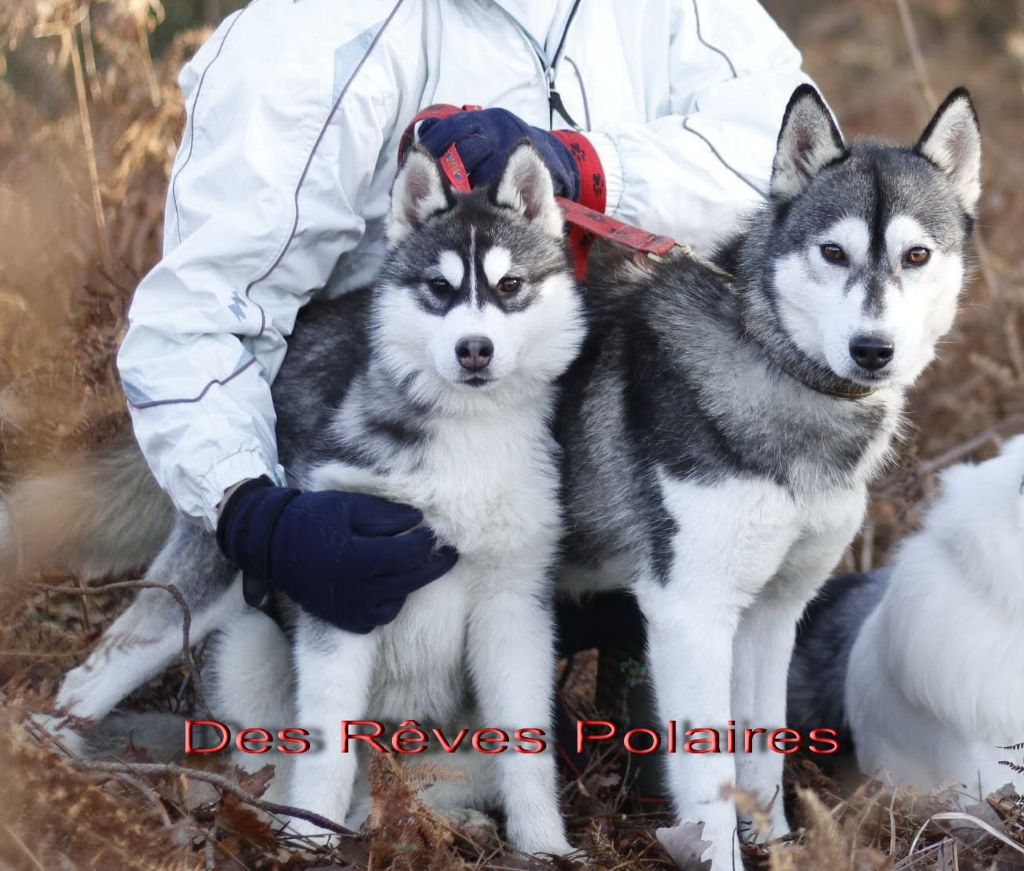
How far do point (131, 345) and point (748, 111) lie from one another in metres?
2.09

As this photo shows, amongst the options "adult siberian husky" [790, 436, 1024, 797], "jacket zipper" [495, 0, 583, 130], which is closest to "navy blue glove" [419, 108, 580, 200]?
"jacket zipper" [495, 0, 583, 130]

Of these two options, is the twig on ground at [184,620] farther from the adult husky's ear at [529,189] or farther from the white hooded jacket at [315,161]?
the adult husky's ear at [529,189]

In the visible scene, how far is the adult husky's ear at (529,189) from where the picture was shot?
315 cm

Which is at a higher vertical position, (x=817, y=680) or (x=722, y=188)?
(x=722, y=188)

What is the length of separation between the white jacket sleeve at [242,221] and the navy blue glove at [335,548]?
5.6 inches

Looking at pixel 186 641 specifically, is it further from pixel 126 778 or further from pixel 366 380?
pixel 366 380

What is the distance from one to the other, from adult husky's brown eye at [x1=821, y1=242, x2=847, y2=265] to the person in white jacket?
594mm

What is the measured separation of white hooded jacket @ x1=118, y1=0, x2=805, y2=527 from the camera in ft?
11.1

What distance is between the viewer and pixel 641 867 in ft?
9.93

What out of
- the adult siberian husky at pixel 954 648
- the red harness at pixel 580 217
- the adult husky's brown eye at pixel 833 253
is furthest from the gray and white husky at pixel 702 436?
the adult siberian husky at pixel 954 648

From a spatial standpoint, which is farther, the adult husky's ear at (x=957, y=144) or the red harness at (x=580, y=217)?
the red harness at (x=580, y=217)

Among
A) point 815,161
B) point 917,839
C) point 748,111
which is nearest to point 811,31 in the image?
point 748,111

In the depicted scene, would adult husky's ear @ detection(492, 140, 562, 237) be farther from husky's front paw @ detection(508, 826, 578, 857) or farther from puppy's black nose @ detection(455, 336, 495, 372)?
husky's front paw @ detection(508, 826, 578, 857)

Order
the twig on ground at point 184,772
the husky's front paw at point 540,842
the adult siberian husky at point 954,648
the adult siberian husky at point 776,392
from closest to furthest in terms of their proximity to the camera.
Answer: the twig on ground at point 184,772 < the adult siberian husky at point 776,392 < the husky's front paw at point 540,842 < the adult siberian husky at point 954,648
